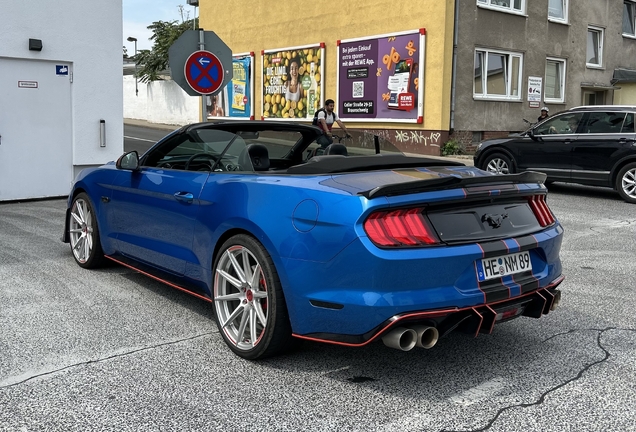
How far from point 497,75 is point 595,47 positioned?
23.6 ft

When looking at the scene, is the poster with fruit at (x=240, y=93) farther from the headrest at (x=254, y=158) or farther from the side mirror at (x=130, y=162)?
the headrest at (x=254, y=158)

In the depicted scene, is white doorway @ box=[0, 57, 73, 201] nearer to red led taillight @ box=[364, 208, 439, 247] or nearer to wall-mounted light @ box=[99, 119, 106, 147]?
wall-mounted light @ box=[99, 119, 106, 147]

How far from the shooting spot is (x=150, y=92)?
126 feet

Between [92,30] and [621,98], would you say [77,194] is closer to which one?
[92,30]

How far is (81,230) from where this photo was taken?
6484 millimetres

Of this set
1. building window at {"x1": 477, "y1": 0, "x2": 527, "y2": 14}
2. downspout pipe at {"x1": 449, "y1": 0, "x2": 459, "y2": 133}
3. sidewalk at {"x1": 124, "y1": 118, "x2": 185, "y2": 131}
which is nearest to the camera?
downspout pipe at {"x1": 449, "y1": 0, "x2": 459, "y2": 133}

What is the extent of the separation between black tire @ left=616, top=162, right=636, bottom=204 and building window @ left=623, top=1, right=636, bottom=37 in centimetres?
1968

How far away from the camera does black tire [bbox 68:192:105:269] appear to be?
20.3 feet

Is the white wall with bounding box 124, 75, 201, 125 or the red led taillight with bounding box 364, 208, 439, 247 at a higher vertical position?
the white wall with bounding box 124, 75, 201, 125

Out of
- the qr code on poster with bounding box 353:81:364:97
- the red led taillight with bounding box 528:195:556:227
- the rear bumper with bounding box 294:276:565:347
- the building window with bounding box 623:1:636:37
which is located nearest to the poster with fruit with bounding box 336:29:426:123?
the qr code on poster with bounding box 353:81:364:97

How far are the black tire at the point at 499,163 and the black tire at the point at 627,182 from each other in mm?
2185

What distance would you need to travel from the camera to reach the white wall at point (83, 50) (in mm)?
11211

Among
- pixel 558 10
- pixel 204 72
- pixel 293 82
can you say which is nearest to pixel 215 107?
pixel 293 82

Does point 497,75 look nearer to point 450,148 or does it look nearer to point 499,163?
point 450,148
